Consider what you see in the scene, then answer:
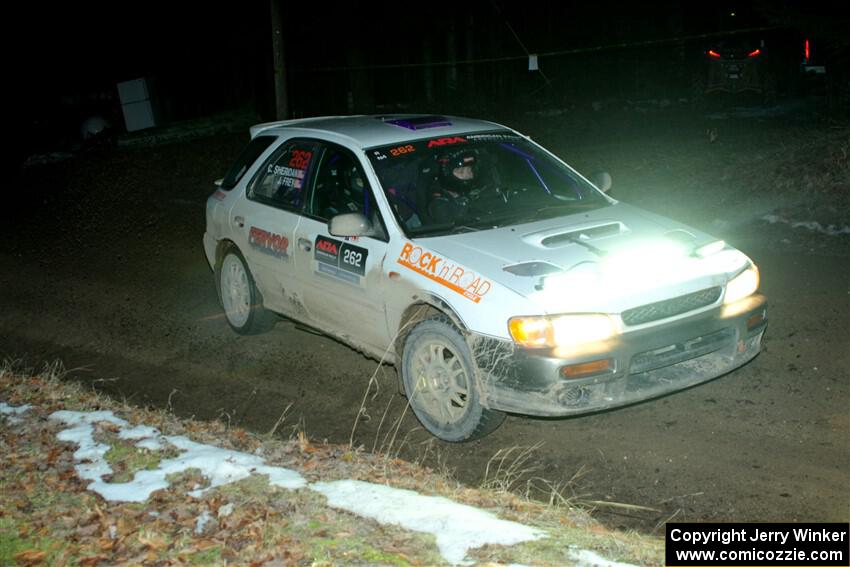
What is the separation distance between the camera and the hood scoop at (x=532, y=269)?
222 inches

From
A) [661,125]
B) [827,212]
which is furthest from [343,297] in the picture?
[661,125]

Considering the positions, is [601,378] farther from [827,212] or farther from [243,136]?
[243,136]

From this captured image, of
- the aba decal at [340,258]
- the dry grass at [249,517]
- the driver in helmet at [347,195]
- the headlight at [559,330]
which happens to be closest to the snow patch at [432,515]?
the dry grass at [249,517]

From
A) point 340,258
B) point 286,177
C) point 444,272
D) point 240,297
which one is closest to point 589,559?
point 444,272

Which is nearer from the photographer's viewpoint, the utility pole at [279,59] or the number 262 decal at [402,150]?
the number 262 decal at [402,150]

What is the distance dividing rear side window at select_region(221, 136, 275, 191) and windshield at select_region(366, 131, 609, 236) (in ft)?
4.96

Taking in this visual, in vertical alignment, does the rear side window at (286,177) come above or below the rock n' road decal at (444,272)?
above

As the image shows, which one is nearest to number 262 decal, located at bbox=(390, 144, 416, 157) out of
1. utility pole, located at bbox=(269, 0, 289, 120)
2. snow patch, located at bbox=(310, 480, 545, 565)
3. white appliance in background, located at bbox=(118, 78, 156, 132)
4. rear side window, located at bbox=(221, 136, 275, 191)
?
rear side window, located at bbox=(221, 136, 275, 191)

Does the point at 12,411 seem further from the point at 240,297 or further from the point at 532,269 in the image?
the point at 532,269

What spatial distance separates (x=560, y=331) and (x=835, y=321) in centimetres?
317

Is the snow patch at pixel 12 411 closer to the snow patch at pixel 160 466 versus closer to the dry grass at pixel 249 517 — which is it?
the dry grass at pixel 249 517

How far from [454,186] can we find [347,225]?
966 millimetres

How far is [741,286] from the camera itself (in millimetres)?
6043

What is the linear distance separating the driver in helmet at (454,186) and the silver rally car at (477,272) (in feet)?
0.03
